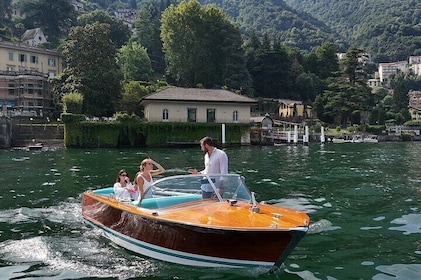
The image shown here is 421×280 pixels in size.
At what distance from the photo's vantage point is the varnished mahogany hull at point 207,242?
7449 mm

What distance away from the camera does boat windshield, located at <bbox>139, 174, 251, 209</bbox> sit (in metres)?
9.22

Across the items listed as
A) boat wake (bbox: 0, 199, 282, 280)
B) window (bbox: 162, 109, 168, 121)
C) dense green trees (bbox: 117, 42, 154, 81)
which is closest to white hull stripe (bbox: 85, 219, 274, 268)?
boat wake (bbox: 0, 199, 282, 280)

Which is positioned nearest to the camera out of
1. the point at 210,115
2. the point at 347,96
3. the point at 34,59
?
the point at 210,115

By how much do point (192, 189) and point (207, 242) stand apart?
1.96 m

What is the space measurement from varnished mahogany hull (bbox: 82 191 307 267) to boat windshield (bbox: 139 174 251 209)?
1.93 feet

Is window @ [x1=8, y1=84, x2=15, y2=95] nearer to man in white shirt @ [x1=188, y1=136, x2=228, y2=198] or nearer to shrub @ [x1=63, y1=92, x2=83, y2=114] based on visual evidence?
shrub @ [x1=63, y1=92, x2=83, y2=114]

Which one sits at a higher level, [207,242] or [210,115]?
[210,115]

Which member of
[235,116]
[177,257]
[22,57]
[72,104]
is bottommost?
[177,257]

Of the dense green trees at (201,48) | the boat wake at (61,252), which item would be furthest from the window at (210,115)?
the boat wake at (61,252)

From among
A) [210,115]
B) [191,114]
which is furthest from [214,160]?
[210,115]

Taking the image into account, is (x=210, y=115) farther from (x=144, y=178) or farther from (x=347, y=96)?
(x=144, y=178)

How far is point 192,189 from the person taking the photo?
9.54 meters

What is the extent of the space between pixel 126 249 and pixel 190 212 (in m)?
2.05

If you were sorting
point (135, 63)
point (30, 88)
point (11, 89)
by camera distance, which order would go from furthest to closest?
point (135, 63) < point (11, 89) < point (30, 88)
